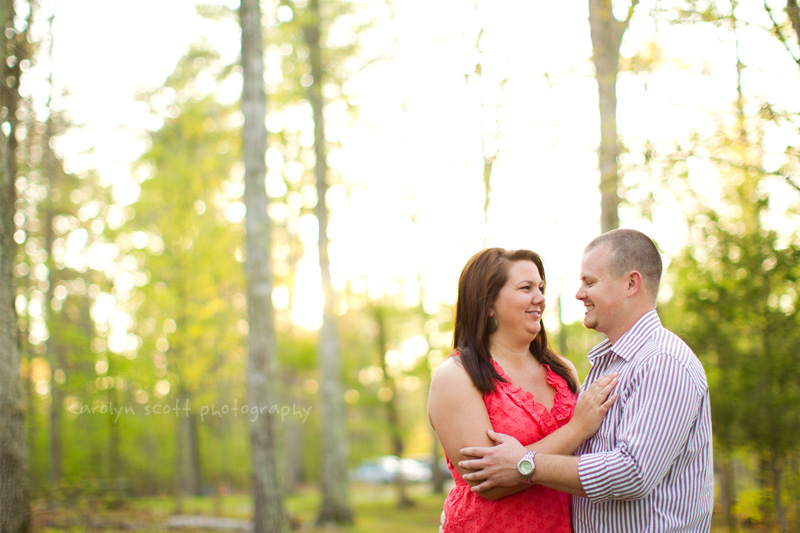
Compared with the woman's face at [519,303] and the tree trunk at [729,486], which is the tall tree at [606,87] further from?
the woman's face at [519,303]

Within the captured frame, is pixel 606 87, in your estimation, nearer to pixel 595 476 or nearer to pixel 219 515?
pixel 595 476

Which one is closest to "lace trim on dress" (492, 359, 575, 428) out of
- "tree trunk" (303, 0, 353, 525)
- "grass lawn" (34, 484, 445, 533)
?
"grass lawn" (34, 484, 445, 533)

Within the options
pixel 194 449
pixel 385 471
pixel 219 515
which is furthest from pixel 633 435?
pixel 385 471

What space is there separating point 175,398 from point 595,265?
12395 mm

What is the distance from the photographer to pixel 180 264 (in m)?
13.1

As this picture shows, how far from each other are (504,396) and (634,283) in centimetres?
77

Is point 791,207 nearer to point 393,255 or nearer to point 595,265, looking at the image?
point 595,265

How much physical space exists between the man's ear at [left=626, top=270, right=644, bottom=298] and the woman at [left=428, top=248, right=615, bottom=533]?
386 millimetres

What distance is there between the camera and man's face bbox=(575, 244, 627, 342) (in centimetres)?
273

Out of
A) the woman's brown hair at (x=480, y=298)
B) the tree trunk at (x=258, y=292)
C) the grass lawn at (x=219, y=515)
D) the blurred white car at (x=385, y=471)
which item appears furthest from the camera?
the blurred white car at (x=385, y=471)

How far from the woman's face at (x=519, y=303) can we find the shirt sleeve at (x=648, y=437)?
0.64m

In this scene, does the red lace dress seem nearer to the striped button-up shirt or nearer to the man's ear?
the striped button-up shirt

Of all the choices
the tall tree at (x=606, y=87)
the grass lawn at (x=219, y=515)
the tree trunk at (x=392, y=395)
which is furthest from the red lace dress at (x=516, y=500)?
the tree trunk at (x=392, y=395)

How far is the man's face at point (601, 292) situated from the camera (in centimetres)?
273
